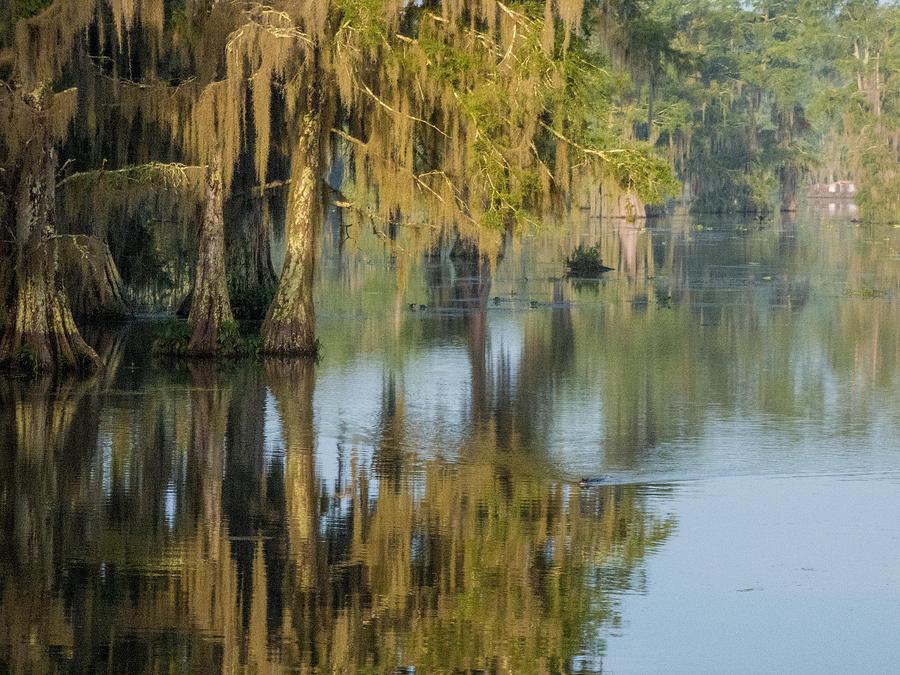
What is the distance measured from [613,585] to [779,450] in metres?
5.63

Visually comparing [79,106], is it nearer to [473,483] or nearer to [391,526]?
[473,483]

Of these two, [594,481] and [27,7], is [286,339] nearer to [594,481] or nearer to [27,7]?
[27,7]

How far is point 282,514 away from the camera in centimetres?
1159

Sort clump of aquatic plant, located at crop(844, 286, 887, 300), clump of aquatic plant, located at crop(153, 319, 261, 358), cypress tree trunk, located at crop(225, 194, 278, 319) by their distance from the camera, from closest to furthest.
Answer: clump of aquatic plant, located at crop(153, 319, 261, 358) < cypress tree trunk, located at crop(225, 194, 278, 319) < clump of aquatic plant, located at crop(844, 286, 887, 300)

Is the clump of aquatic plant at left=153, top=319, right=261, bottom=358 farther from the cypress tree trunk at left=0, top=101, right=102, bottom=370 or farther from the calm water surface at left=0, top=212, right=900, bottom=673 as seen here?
the cypress tree trunk at left=0, top=101, right=102, bottom=370

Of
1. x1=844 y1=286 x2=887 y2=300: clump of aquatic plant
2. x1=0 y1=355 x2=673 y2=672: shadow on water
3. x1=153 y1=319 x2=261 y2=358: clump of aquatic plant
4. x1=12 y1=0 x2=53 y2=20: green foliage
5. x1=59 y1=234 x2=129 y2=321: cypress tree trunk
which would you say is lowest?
x1=0 y1=355 x2=673 y2=672: shadow on water

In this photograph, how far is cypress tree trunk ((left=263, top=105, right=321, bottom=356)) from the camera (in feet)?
71.6

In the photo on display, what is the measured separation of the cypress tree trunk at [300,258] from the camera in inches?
859

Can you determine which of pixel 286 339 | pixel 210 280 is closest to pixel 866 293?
pixel 286 339

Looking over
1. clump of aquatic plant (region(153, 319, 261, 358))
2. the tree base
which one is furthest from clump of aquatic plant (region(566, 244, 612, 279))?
clump of aquatic plant (region(153, 319, 261, 358))

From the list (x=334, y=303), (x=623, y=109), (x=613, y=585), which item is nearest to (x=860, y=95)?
(x=623, y=109)

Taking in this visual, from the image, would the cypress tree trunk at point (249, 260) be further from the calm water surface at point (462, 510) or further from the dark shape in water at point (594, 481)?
the dark shape in water at point (594, 481)

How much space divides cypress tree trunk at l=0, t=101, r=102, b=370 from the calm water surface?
34.6 inches

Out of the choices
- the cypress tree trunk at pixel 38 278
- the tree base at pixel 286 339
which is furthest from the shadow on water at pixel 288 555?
the tree base at pixel 286 339
